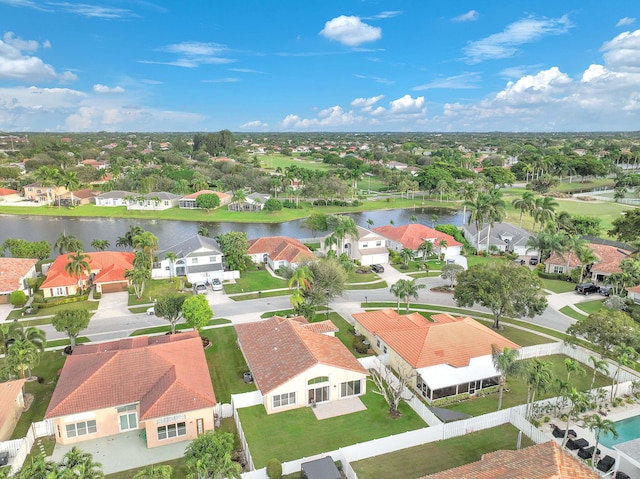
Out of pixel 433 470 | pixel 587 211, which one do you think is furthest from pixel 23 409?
pixel 587 211

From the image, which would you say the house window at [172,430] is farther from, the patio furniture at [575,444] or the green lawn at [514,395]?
the patio furniture at [575,444]

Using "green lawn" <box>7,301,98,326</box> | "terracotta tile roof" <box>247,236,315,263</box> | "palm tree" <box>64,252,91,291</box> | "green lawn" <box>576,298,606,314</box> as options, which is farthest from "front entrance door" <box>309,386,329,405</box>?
"green lawn" <box>576,298,606,314</box>

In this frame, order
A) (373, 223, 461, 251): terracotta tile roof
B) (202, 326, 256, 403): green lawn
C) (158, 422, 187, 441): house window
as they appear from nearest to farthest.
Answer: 1. (158, 422, 187, 441): house window
2. (202, 326, 256, 403): green lawn
3. (373, 223, 461, 251): terracotta tile roof

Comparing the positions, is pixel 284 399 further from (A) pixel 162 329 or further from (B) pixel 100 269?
(B) pixel 100 269

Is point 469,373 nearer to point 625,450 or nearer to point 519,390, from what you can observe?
point 519,390

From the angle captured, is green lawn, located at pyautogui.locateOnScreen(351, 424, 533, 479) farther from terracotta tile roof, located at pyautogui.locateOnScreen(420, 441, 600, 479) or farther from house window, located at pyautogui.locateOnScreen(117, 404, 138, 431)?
house window, located at pyautogui.locateOnScreen(117, 404, 138, 431)

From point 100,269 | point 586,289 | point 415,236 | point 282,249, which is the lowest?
point 586,289

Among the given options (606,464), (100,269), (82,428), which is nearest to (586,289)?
(606,464)
